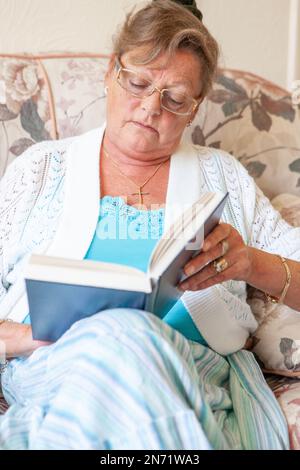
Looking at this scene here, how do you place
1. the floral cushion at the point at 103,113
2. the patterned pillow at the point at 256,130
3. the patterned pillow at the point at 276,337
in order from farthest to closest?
the patterned pillow at the point at 256,130, the floral cushion at the point at 103,113, the patterned pillow at the point at 276,337

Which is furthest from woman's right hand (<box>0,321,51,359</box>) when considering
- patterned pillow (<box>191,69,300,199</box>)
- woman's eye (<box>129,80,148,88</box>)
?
patterned pillow (<box>191,69,300,199</box>)

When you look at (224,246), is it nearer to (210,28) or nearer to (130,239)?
(130,239)

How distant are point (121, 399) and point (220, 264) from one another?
35 centimetres

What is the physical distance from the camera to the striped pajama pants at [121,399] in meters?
0.80

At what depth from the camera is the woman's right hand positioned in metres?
1.10

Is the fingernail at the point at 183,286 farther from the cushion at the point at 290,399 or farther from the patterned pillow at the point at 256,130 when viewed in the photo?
the patterned pillow at the point at 256,130

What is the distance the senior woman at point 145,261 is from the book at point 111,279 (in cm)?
3

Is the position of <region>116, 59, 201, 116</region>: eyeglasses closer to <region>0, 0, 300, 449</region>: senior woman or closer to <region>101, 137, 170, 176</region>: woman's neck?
<region>0, 0, 300, 449</region>: senior woman

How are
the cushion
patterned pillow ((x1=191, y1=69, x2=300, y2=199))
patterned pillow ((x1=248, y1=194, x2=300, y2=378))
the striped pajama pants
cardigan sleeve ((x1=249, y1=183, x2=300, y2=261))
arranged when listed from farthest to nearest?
patterned pillow ((x1=191, y1=69, x2=300, y2=199))
cardigan sleeve ((x1=249, y1=183, x2=300, y2=261))
patterned pillow ((x1=248, y1=194, x2=300, y2=378))
the cushion
the striped pajama pants

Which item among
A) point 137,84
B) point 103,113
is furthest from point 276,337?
point 103,113

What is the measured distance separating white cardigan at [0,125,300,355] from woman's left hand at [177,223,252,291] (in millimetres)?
140

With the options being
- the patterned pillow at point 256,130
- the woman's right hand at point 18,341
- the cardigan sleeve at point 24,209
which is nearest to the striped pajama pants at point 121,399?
the woman's right hand at point 18,341

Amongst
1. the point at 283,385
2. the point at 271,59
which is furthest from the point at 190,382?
the point at 271,59
